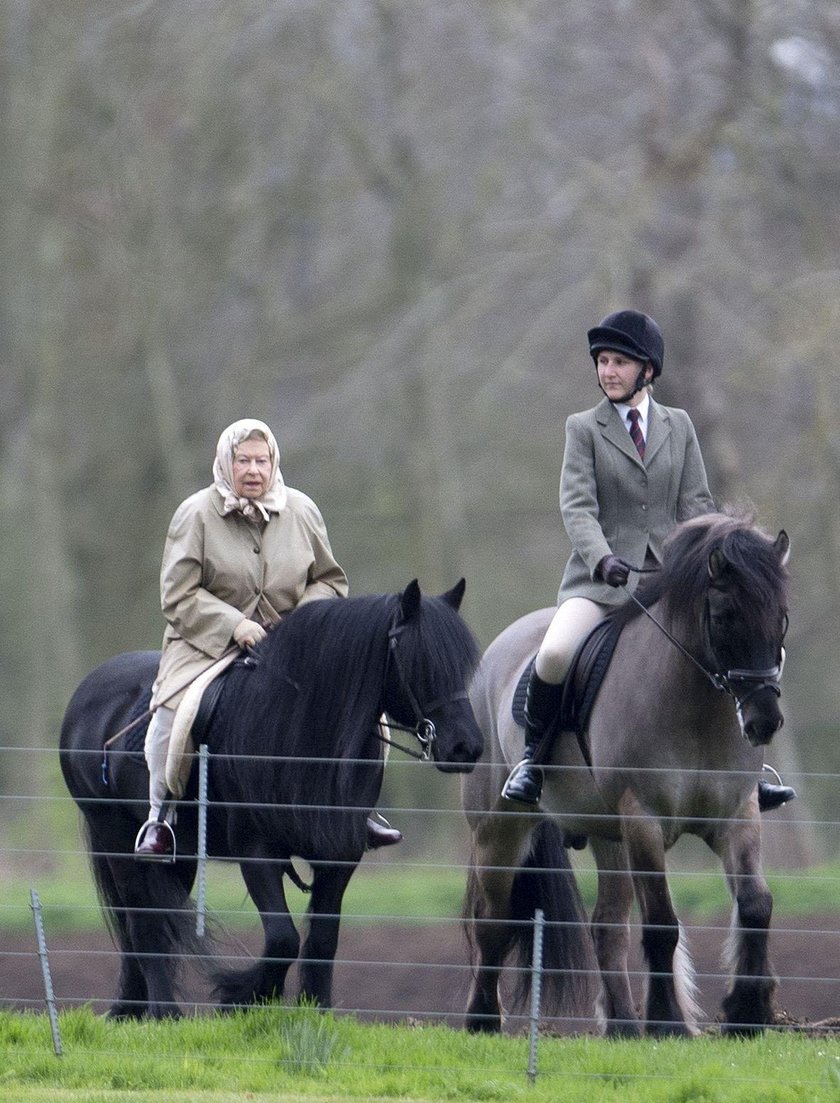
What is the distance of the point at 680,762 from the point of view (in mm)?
7086

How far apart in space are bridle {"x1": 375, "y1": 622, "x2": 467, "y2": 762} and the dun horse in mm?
679

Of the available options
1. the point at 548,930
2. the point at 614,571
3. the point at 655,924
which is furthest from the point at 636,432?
the point at 548,930

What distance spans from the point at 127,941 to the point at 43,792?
8.58 metres

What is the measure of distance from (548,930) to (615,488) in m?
1.98

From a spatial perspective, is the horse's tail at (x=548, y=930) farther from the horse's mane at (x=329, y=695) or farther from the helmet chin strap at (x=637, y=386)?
the helmet chin strap at (x=637, y=386)

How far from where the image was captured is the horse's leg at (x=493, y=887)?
826cm

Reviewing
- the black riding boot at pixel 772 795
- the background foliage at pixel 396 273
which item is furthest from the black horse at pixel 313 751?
the background foliage at pixel 396 273

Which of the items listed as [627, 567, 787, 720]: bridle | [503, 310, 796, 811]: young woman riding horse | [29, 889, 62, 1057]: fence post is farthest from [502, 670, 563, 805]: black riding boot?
[29, 889, 62, 1057]: fence post

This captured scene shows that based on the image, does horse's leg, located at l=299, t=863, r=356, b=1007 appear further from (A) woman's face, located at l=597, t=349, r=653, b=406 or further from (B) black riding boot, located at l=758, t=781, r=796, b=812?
(A) woman's face, located at l=597, t=349, r=653, b=406

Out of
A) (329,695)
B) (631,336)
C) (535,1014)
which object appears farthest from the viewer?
(631,336)

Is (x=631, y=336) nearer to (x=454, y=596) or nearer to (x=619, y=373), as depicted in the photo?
(x=619, y=373)

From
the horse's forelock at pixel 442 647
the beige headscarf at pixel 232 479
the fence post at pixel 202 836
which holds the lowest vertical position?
the fence post at pixel 202 836

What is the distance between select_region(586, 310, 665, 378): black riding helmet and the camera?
301 inches

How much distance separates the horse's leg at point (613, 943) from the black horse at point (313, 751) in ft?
3.79
